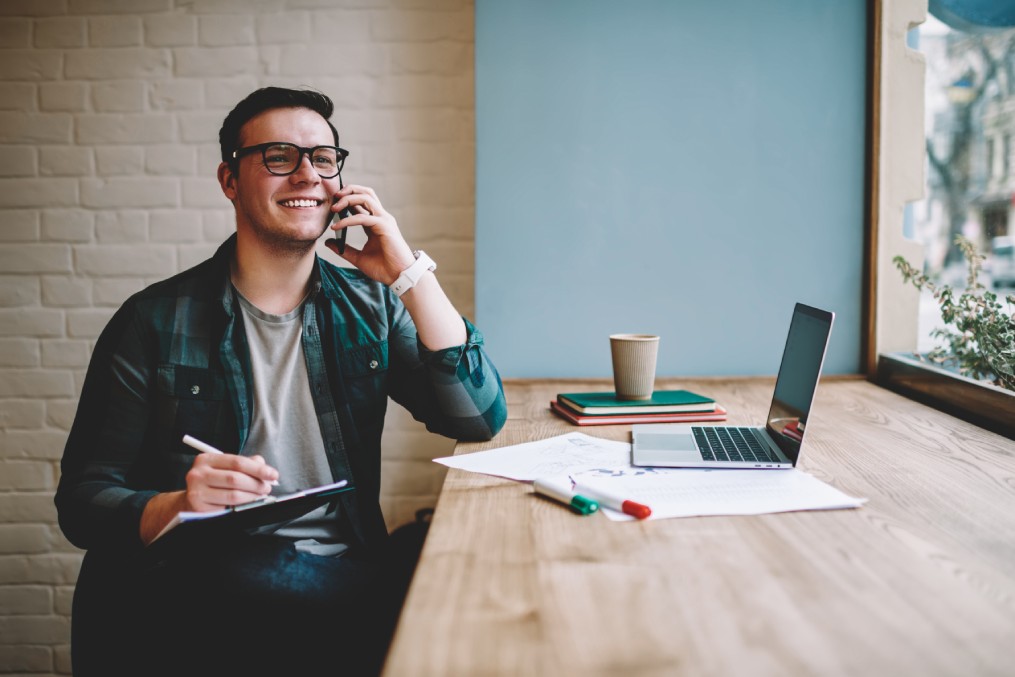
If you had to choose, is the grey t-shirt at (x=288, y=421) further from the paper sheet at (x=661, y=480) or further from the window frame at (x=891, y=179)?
the window frame at (x=891, y=179)

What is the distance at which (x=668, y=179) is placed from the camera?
204 centimetres

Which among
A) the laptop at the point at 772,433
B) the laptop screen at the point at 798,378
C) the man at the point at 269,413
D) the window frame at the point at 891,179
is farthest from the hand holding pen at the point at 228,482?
the window frame at the point at 891,179

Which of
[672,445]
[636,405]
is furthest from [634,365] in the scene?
[672,445]

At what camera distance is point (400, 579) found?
137 cm

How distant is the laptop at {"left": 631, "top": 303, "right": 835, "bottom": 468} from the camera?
3.95 ft

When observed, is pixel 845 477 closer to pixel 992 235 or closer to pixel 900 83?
Result: pixel 992 235

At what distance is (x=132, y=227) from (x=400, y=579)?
1.49m

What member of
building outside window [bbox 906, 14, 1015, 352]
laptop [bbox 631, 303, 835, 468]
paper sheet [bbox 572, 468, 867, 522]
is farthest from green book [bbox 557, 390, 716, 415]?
building outside window [bbox 906, 14, 1015, 352]

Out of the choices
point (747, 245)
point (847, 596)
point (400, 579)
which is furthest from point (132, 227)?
point (847, 596)

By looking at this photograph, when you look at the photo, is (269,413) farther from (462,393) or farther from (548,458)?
(548,458)

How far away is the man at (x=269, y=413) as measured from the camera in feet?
3.89

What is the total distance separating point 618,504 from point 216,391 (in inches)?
30.2

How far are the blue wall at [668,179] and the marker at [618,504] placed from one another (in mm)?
1034

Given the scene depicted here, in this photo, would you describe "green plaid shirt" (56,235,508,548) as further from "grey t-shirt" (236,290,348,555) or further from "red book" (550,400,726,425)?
"red book" (550,400,726,425)
